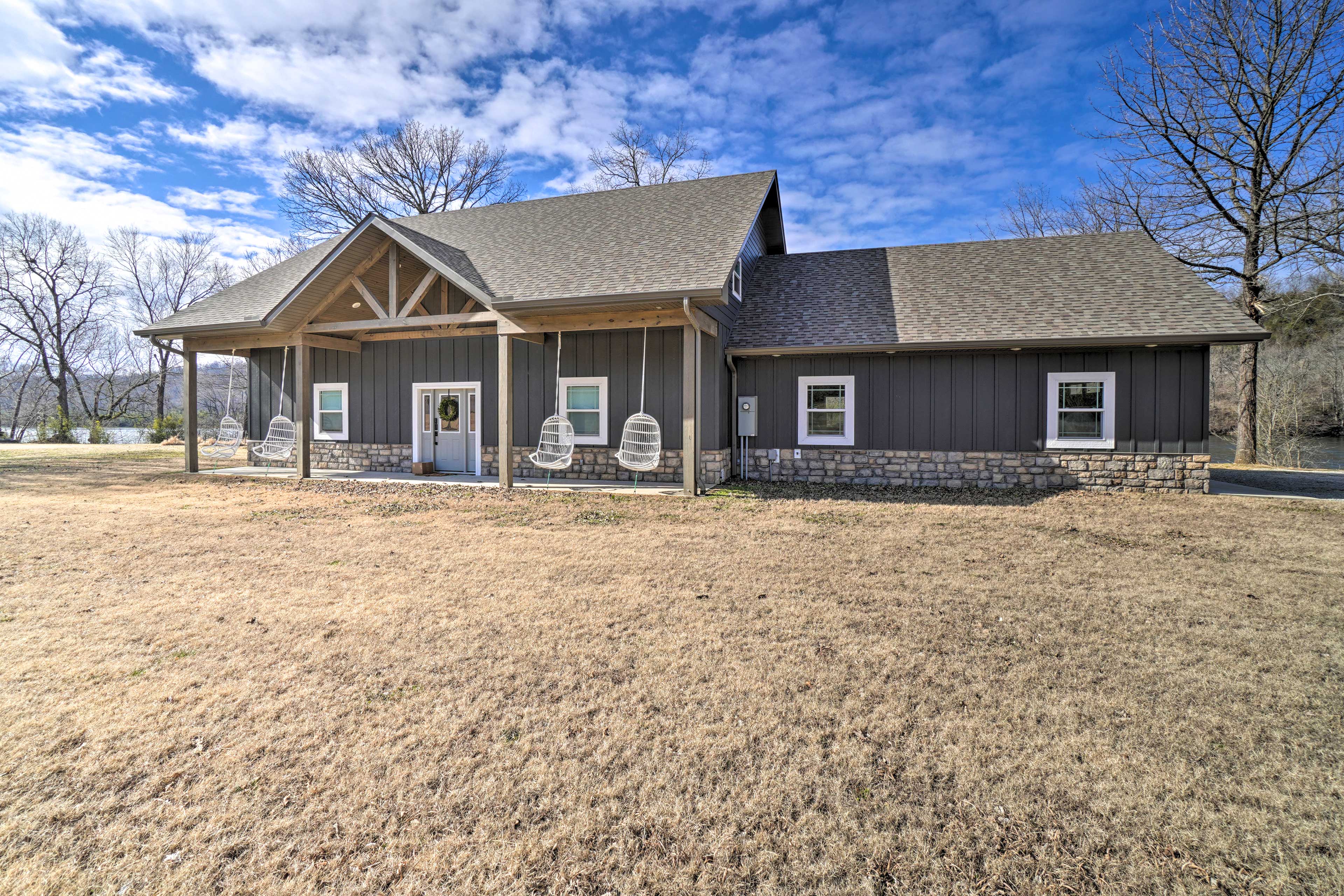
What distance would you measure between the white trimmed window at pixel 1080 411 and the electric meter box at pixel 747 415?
14.5 feet

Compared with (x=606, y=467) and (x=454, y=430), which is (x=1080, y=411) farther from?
(x=454, y=430)

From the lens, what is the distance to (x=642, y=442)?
9.16 m

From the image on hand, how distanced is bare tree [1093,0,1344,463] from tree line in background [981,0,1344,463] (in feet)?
0.07

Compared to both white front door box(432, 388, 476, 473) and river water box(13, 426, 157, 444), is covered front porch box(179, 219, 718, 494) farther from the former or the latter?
river water box(13, 426, 157, 444)

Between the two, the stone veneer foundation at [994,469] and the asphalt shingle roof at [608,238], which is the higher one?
the asphalt shingle roof at [608,238]

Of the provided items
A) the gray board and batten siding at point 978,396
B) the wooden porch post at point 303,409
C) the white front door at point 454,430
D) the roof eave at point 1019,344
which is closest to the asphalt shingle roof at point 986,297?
the roof eave at point 1019,344

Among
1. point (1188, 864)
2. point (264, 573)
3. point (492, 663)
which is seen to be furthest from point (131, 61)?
point (1188, 864)

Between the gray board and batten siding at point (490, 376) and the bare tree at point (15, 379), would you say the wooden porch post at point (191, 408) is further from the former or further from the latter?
the bare tree at point (15, 379)

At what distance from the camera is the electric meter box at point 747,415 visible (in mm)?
9977

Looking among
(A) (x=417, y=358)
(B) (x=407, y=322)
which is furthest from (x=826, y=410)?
(A) (x=417, y=358)

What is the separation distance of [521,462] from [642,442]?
2.78m

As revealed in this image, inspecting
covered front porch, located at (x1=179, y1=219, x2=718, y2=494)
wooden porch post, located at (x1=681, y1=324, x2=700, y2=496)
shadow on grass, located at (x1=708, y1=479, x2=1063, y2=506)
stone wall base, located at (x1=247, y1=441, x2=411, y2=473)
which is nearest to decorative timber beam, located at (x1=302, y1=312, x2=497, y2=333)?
covered front porch, located at (x1=179, y1=219, x2=718, y2=494)

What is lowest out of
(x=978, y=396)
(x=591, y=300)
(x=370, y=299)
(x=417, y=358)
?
(x=978, y=396)

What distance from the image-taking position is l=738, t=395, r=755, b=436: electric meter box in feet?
32.7
